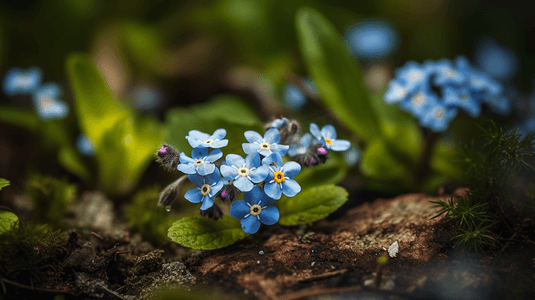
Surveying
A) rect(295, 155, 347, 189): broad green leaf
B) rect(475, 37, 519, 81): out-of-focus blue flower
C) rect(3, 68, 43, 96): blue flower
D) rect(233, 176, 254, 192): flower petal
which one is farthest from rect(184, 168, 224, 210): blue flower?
rect(475, 37, 519, 81): out-of-focus blue flower

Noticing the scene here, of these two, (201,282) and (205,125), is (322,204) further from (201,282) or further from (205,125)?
(205,125)

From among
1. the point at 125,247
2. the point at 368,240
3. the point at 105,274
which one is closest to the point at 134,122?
the point at 125,247

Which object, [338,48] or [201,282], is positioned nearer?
[201,282]

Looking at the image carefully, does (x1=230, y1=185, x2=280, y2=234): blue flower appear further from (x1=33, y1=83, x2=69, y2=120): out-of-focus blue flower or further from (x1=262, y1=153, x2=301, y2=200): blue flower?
(x1=33, y1=83, x2=69, y2=120): out-of-focus blue flower

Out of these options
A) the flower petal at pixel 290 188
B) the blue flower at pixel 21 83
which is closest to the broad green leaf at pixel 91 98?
the blue flower at pixel 21 83

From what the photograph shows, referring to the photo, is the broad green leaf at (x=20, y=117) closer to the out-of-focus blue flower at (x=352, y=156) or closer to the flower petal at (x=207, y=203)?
the flower petal at (x=207, y=203)

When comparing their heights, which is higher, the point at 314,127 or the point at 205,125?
the point at 205,125
